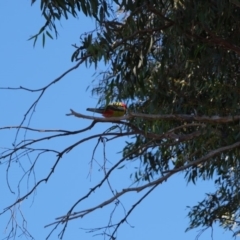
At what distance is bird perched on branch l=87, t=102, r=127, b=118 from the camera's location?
233 inches

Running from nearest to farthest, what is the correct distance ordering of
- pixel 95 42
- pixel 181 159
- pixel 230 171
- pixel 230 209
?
pixel 95 42, pixel 181 159, pixel 230 171, pixel 230 209

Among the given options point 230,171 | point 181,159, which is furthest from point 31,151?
point 230,171

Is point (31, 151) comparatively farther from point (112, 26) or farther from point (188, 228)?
point (188, 228)

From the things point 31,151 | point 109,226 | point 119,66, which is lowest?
point 109,226

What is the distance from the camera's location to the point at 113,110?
6.02 m

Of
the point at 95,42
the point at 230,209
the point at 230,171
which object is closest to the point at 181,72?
the point at 95,42

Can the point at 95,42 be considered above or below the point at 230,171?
below

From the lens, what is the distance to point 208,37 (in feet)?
18.1

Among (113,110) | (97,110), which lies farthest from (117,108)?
(97,110)

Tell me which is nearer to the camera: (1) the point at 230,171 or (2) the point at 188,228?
(1) the point at 230,171

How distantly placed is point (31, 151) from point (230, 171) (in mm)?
3269

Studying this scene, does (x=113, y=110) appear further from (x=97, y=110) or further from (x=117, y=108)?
(x=97, y=110)

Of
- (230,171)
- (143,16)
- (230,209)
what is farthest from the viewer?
(230,209)

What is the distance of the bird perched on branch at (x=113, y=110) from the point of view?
19.4 feet
